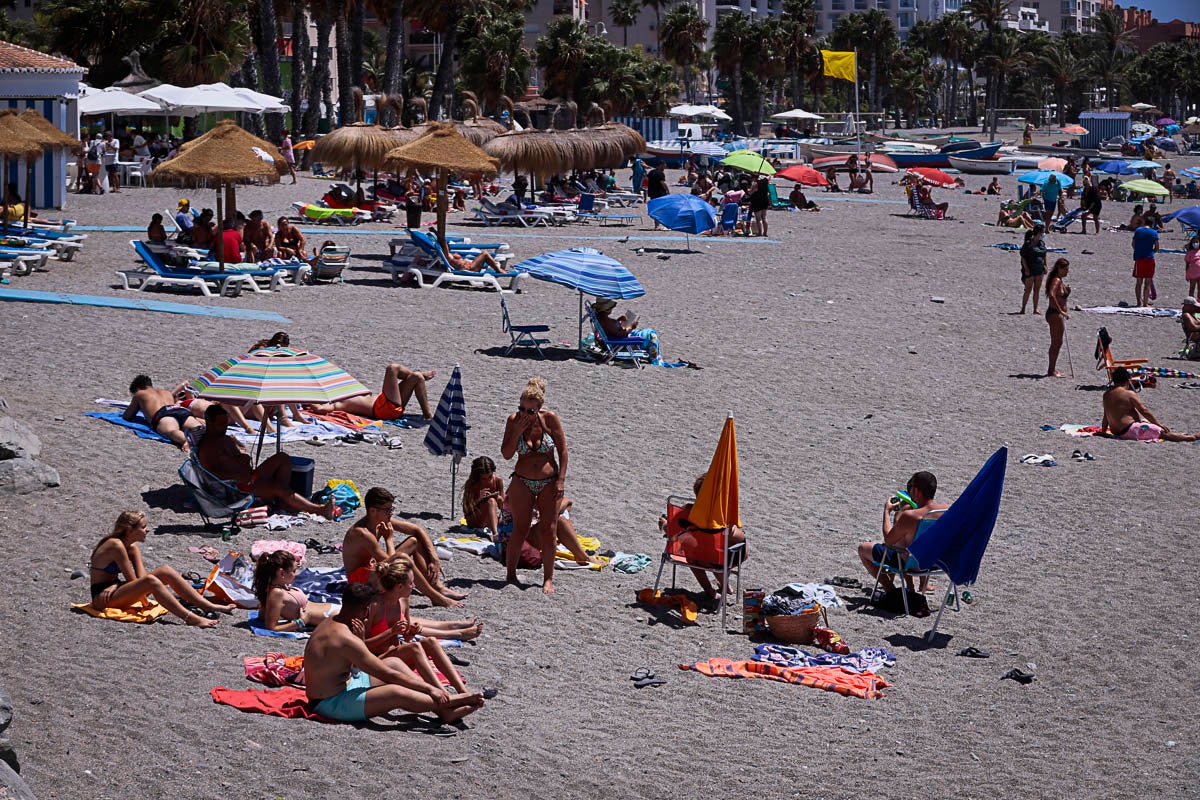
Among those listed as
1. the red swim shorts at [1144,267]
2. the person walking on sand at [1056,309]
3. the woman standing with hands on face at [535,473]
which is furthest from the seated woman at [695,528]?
the red swim shorts at [1144,267]

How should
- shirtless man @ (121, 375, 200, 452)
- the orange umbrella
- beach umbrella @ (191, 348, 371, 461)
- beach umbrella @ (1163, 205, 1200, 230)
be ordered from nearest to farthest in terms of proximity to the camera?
1. the orange umbrella
2. beach umbrella @ (191, 348, 371, 461)
3. shirtless man @ (121, 375, 200, 452)
4. beach umbrella @ (1163, 205, 1200, 230)

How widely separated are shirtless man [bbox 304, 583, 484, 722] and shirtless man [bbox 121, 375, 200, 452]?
521 centimetres

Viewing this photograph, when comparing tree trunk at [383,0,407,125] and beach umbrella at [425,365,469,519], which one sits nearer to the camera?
beach umbrella at [425,365,469,519]

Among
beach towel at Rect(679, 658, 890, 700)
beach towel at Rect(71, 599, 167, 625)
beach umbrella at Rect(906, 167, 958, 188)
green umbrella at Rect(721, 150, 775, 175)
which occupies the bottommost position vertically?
beach towel at Rect(679, 658, 890, 700)

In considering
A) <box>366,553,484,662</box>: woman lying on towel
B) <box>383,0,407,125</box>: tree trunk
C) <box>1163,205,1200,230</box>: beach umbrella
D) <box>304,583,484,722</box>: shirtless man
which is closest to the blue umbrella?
<box>366,553,484,662</box>: woman lying on towel

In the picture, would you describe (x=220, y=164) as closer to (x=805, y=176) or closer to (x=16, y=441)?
(x=16, y=441)

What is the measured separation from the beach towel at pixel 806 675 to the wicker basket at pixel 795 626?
40cm

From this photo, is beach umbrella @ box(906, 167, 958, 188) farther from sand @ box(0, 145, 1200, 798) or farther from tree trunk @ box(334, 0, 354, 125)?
sand @ box(0, 145, 1200, 798)

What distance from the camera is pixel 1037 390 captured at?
16203 mm

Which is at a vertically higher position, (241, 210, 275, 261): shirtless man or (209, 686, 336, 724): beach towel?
(241, 210, 275, 261): shirtless man

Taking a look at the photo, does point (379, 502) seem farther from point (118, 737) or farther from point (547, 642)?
point (118, 737)

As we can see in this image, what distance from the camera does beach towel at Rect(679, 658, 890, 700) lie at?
774 centimetres

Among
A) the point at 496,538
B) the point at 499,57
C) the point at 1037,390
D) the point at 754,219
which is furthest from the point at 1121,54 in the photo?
the point at 496,538

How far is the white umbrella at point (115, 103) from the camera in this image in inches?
1302
